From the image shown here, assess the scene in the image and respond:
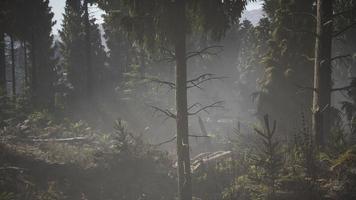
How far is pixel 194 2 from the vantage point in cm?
1033

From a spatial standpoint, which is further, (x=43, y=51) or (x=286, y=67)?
(x=43, y=51)

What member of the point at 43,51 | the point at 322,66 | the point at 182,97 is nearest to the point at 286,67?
the point at 322,66

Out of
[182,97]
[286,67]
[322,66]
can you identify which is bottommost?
[182,97]

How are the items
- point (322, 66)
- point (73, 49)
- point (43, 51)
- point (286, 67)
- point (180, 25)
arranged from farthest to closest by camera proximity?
point (73, 49) → point (43, 51) → point (286, 67) → point (322, 66) → point (180, 25)

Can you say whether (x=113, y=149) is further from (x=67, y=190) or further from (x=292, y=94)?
(x=292, y=94)

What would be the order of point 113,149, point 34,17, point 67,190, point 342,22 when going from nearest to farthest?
point 67,190 → point 342,22 → point 113,149 → point 34,17

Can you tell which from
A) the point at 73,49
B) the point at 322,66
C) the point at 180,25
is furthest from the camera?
the point at 73,49

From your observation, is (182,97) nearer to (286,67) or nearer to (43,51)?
(286,67)

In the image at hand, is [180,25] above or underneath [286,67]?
above

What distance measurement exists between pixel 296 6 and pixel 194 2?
763 cm

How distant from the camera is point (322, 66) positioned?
34.8ft

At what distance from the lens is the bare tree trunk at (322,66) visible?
412 inches

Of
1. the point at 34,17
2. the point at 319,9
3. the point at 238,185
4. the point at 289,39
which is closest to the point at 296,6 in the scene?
the point at 289,39

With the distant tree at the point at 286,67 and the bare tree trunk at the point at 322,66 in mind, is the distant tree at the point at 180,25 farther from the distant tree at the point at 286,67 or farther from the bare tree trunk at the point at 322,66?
the distant tree at the point at 286,67
